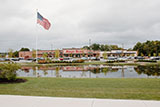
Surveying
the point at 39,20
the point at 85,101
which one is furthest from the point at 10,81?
the point at 39,20

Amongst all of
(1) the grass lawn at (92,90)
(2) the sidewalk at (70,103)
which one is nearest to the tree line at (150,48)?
(1) the grass lawn at (92,90)

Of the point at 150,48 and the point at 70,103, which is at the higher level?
the point at 150,48

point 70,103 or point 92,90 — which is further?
point 92,90

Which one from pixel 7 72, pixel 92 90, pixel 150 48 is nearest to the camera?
pixel 92 90

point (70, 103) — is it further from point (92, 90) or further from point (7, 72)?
point (7, 72)

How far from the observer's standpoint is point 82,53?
68188 millimetres

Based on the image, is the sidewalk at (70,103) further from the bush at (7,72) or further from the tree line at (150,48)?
the tree line at (150,48)

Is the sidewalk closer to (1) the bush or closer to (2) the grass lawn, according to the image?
(2) the grass lawn

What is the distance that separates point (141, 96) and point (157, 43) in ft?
250

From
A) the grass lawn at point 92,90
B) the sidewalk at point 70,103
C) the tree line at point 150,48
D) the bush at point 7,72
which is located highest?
the tree line at point 150,48

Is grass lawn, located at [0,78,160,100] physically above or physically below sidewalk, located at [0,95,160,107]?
below

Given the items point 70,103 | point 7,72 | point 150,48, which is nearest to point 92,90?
point 70,103

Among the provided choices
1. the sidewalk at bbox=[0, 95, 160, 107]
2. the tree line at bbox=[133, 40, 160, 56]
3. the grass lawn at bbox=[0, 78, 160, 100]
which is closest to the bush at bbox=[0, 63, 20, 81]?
the grass lawn at bbox=[0, 78, 160, 100]

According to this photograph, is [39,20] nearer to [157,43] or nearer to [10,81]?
[10,81]
